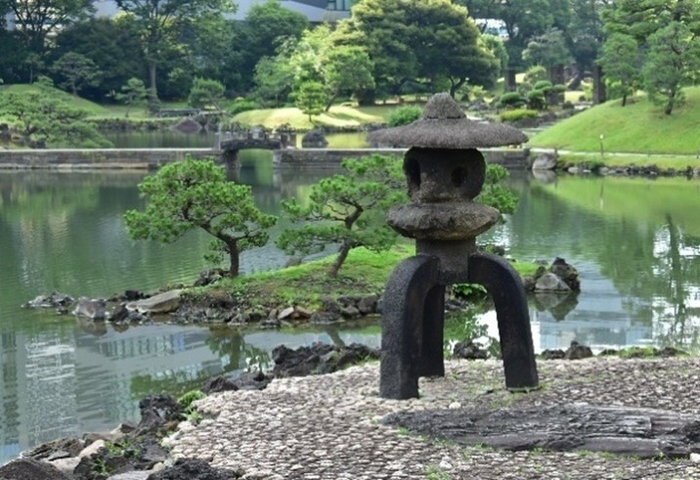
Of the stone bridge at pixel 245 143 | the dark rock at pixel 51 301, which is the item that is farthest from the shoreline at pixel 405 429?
the stone bridge at pixel 245 143

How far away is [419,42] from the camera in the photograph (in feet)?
261

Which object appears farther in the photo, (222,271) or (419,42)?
(419,42)

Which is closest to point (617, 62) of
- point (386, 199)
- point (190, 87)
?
point (386, 199)

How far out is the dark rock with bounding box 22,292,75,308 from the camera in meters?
24.9

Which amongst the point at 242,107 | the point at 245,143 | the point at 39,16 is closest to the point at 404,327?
the point at 245,143

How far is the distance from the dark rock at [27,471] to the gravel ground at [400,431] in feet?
5.68

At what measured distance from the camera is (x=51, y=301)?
2506cm

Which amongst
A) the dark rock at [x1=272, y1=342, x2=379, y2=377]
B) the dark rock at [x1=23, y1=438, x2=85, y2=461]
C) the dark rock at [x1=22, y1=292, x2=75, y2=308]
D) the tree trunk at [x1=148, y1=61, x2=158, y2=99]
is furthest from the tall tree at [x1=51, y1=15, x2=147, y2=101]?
the dark rock at [x1=23, y1=438, x2=85, y2=461]

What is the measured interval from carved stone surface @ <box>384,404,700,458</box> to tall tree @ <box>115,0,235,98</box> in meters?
77.3

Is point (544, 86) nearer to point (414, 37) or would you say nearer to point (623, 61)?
point (414, 37)

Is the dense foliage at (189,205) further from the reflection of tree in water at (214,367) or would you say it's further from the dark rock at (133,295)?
the reflection of tree in water at (214,367)

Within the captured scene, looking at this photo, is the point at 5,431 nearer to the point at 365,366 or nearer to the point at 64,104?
the point at 365,366

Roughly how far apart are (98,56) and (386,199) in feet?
215

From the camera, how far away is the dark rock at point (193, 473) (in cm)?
1080
